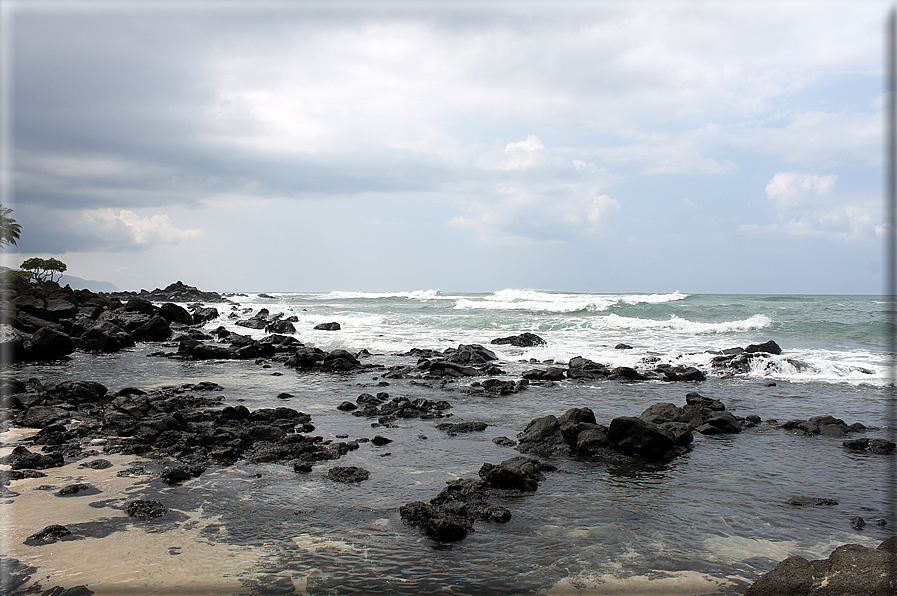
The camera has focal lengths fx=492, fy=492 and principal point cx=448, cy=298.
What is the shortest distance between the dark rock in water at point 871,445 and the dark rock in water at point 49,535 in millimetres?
11775

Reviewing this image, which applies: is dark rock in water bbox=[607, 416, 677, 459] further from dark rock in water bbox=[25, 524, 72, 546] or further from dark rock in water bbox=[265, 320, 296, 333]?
dark rock in water bbox=[265, 320, 296, 333]

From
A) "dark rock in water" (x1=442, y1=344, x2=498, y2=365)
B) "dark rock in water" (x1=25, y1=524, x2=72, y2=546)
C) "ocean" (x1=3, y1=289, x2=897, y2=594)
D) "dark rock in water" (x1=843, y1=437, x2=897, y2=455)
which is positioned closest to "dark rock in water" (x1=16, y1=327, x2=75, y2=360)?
"ocean" (x1=3, y1=289, x2=897, y2=594)

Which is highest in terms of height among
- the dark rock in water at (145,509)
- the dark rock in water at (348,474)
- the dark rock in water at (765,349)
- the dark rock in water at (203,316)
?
the dark rock in water at (203,316)

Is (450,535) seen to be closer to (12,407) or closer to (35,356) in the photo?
(12,407)

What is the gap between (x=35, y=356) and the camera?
1752 centimetres

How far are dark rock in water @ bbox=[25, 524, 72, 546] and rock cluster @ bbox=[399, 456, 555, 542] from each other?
3.62 m

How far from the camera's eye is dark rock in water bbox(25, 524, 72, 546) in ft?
16.8

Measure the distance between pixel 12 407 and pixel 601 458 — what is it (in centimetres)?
1186

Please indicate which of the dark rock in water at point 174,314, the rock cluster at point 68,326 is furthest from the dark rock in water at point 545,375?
the dark rock in water at point 174,314

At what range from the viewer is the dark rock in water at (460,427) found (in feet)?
32.0

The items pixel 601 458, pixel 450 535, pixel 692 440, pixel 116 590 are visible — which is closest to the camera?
pixel 116 590

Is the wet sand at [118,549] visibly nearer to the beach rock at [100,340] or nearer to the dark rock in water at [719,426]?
the dark rock in water at [719,426]

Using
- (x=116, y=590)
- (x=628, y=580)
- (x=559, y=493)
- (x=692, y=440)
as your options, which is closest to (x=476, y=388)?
(x=692, y=440)

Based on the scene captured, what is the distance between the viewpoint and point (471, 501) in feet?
20.5
